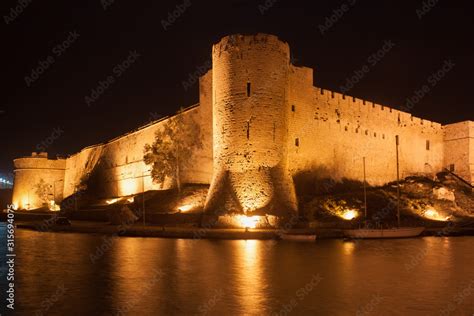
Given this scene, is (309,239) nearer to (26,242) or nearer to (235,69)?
(235,69)

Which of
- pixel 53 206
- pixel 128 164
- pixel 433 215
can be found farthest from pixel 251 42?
pixel 53 206

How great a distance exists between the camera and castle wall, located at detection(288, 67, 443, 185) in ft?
76.5

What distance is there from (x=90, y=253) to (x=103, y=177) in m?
28.6

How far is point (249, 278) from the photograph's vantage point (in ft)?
29.2

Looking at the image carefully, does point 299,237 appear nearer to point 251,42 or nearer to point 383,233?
point 383,233

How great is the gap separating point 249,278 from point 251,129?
1067cm

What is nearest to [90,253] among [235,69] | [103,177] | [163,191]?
[235,69]

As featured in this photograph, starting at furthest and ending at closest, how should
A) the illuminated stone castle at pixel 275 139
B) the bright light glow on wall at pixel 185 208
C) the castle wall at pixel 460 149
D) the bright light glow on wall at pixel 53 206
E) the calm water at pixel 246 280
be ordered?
the bright light glow on wall at pixel 53 206
the castle wall at pixel 460 149
the bright light glow on wall at pixel 185 208
the illuminated stone castle at pixel 275 139
the calm water at pixel 246 280

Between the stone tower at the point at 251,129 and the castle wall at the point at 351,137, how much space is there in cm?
340

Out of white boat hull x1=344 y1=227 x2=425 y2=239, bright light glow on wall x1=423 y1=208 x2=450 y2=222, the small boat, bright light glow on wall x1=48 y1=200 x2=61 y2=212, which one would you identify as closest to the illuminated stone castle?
the small boat

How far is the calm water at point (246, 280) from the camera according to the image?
6781 millimetres

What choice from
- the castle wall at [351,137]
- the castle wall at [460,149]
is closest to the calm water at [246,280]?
the castle wall at [351,137]

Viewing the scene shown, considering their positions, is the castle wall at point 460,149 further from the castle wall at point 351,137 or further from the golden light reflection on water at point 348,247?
the golden light reflection on water at point 348,247

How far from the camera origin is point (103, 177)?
133 ft
